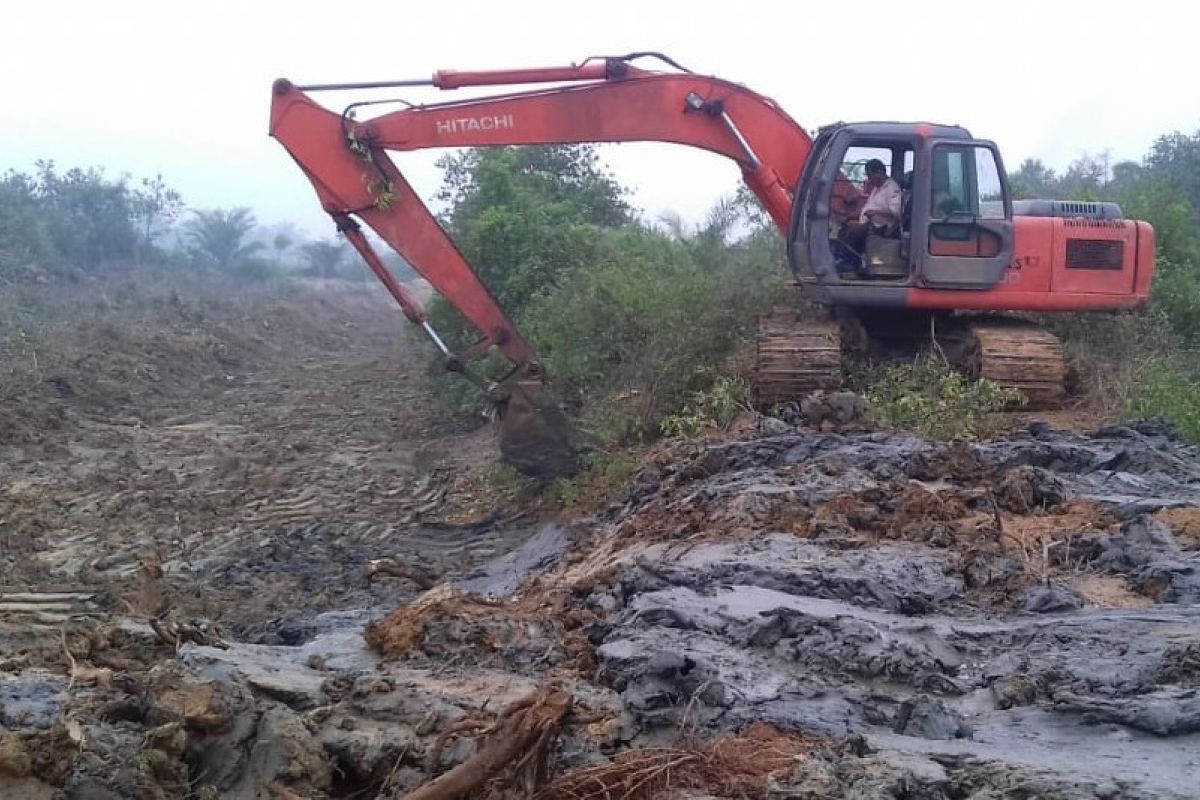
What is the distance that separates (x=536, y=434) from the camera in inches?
377

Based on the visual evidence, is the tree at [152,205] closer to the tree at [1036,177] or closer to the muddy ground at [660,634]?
the tree at [1036,177]

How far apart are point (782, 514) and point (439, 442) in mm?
6809

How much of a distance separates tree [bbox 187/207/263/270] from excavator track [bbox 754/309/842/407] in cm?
3667

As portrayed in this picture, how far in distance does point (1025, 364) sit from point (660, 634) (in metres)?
5.64

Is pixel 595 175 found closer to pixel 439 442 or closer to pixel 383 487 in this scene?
pixel 439 442

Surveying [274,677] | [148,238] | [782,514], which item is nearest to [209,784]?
[274,677]

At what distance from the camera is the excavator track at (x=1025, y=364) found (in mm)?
9547

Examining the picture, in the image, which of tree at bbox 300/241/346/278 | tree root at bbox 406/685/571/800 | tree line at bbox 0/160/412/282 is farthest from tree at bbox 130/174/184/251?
tree root at bbox 406/685/571/800

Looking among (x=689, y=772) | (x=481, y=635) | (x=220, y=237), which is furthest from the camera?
(x=220, y=237)

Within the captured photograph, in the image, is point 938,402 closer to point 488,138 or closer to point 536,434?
point 536,434

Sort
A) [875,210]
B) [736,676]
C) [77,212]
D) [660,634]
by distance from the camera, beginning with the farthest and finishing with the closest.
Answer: [77,212], [875,210], [660,634], [736,676]

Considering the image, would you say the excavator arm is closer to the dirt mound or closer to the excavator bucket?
the excavator bucket

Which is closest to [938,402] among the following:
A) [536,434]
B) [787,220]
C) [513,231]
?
[787,220]

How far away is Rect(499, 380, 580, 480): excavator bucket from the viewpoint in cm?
941
